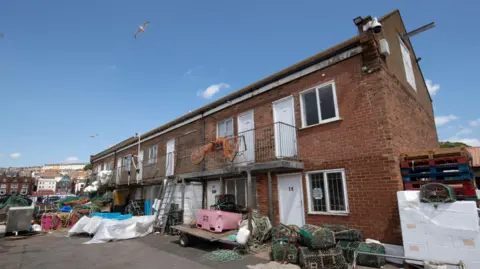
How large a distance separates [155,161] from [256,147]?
957 cm

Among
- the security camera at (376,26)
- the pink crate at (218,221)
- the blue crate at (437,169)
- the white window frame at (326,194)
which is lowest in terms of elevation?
the pink crate at (218,221)

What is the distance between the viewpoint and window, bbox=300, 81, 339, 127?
8211 mm

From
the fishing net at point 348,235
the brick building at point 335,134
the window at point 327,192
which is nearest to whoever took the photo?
the fishing net at point 348,235

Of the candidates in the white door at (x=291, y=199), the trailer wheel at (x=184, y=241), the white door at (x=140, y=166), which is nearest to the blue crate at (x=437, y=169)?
the white door at (x=291, y=199)

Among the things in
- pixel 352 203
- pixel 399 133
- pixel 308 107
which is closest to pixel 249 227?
pixel 352 203

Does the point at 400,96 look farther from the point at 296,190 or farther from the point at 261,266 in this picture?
the point at 261,266

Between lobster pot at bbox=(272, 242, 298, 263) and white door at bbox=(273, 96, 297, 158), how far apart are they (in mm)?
2988

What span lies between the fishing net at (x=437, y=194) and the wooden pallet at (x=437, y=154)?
118cm

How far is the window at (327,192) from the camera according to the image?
7.54 m

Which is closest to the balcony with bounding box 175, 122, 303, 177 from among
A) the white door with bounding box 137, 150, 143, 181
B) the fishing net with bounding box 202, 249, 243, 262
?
the fishing net with bounding box 202, 249, 243, 262

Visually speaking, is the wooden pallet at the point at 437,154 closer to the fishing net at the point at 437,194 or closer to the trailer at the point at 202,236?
the fishing net at the point at 437,194

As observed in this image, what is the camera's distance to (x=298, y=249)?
6348 mm

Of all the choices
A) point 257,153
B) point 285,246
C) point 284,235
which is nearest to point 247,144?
point 257,153

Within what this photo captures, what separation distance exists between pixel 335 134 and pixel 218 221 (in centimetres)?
458
